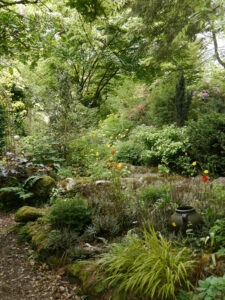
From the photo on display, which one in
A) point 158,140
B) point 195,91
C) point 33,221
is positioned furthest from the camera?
point 195,91

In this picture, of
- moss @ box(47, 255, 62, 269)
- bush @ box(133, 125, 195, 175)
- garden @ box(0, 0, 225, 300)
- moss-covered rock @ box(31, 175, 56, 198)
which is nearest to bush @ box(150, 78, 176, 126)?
garden @ box(0, 0, 225, 300)

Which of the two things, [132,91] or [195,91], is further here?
[132,91]

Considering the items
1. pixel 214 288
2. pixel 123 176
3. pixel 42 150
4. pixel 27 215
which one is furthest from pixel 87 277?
pixel 42 150

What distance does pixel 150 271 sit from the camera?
6.19 feet

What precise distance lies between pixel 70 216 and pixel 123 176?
2.84 metres

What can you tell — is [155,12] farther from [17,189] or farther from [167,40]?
[17,189]

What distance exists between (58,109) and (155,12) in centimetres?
358

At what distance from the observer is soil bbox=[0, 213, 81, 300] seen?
241 cm

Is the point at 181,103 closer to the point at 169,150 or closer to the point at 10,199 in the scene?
the point at 169,150

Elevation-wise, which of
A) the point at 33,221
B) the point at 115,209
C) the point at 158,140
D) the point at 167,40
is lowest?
the point at 33,221

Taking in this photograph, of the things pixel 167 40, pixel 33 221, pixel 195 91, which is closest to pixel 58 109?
pixel 167 40

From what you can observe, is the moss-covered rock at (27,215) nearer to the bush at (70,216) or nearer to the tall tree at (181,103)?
the bush at (70,216)

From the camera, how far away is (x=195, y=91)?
369 inches

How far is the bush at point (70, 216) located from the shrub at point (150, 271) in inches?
35.3
